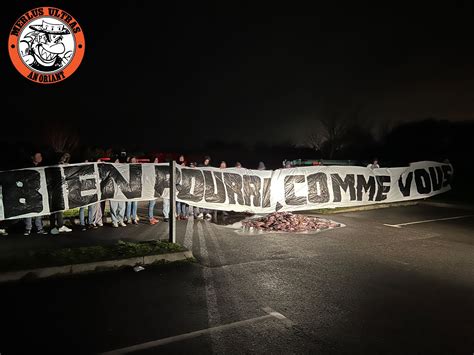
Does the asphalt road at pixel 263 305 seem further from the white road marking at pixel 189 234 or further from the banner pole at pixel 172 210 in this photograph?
the banner pole at pixel 172 210

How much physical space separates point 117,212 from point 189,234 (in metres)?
2.38

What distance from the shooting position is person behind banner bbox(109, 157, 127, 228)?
30.5 feet

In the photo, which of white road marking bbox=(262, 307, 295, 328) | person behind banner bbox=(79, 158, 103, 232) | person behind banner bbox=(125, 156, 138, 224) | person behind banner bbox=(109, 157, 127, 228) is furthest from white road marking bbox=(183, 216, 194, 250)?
white road marking bbox=(262, 307, 295, 328)

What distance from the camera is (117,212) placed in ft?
31.2

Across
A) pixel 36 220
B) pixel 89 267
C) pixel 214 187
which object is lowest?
pixel 89 267

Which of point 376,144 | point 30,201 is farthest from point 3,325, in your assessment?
point 376,144

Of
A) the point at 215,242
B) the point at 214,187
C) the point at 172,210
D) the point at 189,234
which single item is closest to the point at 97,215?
the point at 189,234

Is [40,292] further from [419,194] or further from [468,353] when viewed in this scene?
[419,194]

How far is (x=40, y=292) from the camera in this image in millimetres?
4797

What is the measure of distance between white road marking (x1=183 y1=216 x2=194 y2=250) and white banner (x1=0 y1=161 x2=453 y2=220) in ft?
2.26

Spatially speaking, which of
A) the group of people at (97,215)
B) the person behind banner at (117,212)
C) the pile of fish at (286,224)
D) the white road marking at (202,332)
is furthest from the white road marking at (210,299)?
the person behind banner at (117,212)

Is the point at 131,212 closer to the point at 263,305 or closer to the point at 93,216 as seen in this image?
the point at 93,216

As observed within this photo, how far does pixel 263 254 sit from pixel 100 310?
3566 mm

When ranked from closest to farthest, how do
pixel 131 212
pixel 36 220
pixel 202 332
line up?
pixel 202 332 < pixel 36 220 < pixel 131 212
